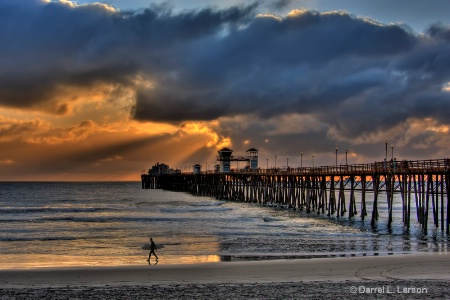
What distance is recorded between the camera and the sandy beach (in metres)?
15.3

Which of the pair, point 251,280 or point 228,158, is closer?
point 251,280

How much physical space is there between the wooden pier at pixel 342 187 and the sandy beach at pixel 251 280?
14.0 m

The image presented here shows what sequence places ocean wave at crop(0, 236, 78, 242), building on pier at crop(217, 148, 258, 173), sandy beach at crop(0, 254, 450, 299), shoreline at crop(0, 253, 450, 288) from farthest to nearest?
1. building on pier at crop(217, 148, 258, 173)
2. ocean wave at crop(0, 236, 78, 242)
3. shoreline at crop(0, 253, 450, 288)
4. sandy beach at crop(0, 254, 450, 299)

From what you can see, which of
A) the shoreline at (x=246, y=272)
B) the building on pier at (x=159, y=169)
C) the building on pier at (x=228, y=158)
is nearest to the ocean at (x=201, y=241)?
the shoreline at (x=246, y=272)

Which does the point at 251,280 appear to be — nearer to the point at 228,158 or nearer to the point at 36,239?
the point at 36,239

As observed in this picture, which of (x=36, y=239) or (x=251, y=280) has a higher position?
(x=251, y=280)

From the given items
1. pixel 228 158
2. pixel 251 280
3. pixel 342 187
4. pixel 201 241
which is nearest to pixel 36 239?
pixel 201 241

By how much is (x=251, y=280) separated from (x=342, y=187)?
34044 mm

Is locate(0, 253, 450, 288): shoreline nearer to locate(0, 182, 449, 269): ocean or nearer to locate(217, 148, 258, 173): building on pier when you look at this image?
locate(0, 182, 449, 269): ocean

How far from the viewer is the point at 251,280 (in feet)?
58.3

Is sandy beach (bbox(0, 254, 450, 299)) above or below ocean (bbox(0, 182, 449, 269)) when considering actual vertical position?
above

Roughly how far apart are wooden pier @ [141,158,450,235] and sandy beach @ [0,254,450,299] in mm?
14016

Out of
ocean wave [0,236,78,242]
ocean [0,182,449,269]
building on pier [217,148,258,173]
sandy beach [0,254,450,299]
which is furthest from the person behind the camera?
building on pier [217,148,258,173]

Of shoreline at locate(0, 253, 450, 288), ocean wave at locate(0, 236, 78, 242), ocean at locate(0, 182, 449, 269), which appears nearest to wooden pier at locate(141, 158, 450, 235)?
ocean at locate(0, 182, 449, 269)
